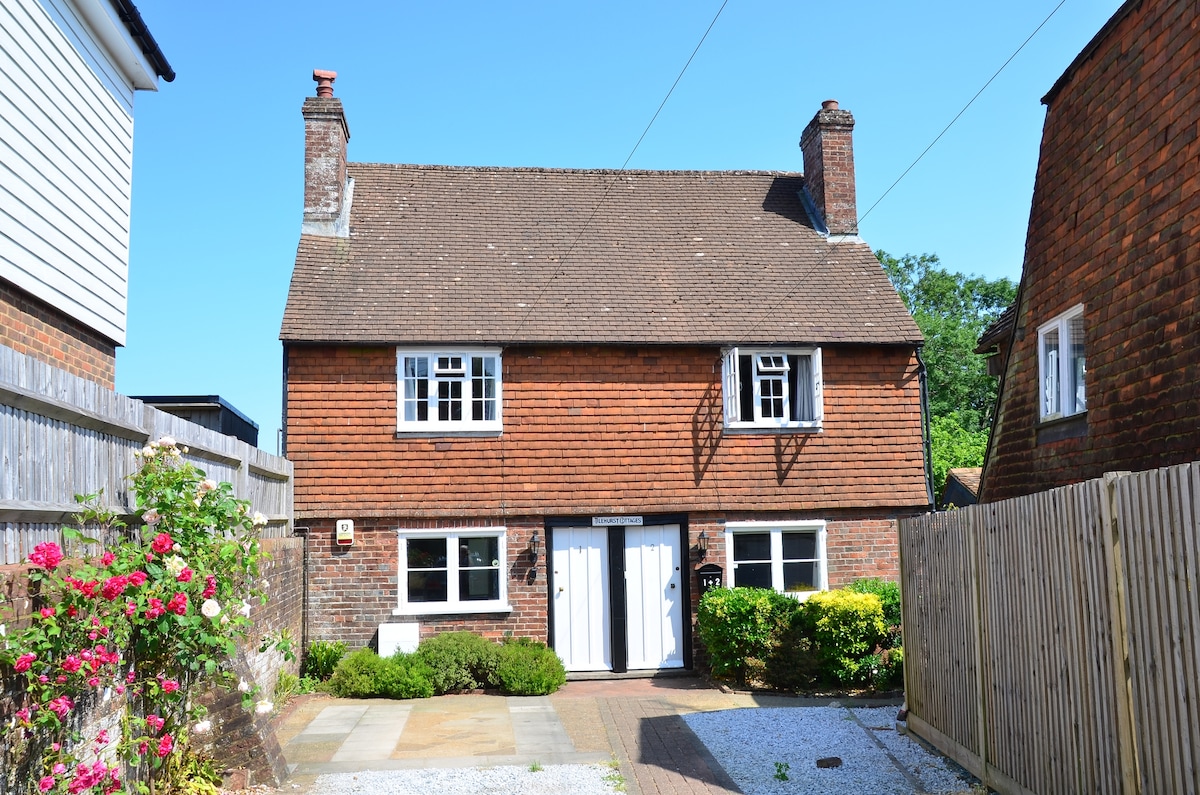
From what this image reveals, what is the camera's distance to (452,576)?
1483cm

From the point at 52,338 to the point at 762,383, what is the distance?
31.8 feet

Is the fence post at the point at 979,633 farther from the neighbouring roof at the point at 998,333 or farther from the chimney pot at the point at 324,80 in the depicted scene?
the chimney pot at the point at 324,80

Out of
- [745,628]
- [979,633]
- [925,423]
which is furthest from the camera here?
[925,423]

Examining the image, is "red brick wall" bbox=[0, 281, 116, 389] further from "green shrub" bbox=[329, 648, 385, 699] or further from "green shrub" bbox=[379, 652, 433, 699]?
"green shrub" bbox=[379, 652, 433, 699]

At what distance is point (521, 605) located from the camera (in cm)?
1486

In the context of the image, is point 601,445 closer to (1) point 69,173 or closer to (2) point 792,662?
(2) point 792,662

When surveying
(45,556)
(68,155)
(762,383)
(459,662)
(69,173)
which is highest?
(68,155)

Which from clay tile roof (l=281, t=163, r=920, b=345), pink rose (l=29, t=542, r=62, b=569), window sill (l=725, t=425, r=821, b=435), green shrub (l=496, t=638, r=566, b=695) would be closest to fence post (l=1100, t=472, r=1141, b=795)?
pink rose (l=29, t=542, r=62, b=569)

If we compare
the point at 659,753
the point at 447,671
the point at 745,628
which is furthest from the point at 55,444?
the point at 745,628

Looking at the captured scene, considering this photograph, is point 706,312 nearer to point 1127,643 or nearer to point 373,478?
point 373,478

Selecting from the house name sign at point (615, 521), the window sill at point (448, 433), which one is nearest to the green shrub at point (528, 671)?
the house name sign at point (615, 521)

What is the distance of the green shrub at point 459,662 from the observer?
13.3m

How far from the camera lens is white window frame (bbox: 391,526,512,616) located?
48.0ft

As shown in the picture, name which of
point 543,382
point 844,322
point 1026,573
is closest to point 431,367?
point 543,382
